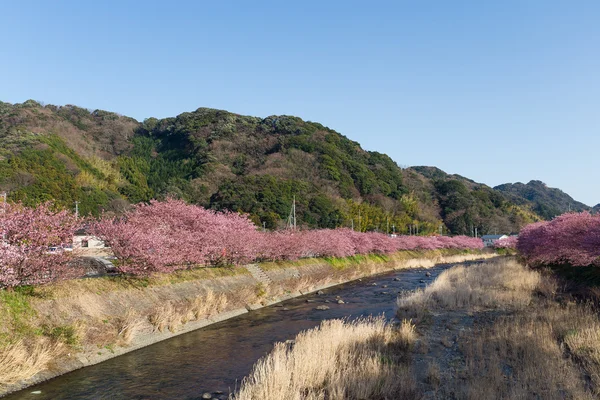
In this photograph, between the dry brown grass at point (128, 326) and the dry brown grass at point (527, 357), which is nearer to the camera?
the dry brown grass at point (527, 357)

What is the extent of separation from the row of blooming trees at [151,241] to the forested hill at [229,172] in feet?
142

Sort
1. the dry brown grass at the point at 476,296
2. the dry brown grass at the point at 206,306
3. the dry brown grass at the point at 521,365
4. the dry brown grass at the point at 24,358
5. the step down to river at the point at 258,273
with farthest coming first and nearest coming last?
the step down to river at the point at 258,273, the dry brown grass at the point at 476,296, the dry brown grass at the point at 206,306, the dry brown grass at the point at 24,358, the dry brown grass at the point at 521,365

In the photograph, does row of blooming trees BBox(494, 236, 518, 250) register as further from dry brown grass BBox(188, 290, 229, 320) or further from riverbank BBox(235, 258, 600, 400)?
dry brown grass BBox(188, 290, 229, 320)

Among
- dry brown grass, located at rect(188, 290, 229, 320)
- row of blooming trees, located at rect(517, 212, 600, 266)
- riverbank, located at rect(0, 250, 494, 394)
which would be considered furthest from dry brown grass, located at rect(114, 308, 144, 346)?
row of blooming trees, located at rect(517, 212, 600, 266)

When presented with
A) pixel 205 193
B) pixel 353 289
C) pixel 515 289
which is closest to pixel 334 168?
pixel 205 193

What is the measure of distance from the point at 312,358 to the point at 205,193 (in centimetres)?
10479

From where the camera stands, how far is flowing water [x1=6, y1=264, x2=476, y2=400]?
42.9 feet

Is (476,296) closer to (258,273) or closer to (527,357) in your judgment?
(527,357)

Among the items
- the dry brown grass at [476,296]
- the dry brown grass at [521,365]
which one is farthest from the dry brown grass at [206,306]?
the dry brown grass at [521,365]

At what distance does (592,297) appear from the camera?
2317 cm

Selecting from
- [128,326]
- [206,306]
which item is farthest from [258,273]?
[128,326]

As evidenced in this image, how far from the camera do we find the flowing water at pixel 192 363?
13.1 m

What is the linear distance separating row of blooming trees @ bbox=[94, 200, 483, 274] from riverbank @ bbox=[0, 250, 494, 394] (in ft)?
4.38

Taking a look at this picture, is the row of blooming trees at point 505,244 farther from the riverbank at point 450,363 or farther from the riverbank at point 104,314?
the riverbank at point 450,363
